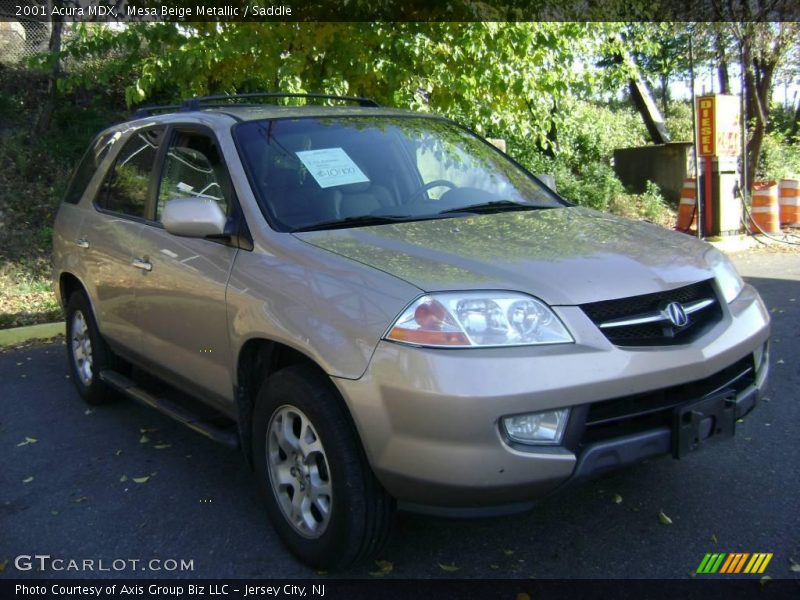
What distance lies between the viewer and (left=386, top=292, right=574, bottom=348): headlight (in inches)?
103

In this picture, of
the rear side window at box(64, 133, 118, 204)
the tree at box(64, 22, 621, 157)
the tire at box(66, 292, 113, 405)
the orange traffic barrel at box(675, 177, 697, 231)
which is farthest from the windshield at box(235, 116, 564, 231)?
the orange traffic barrel at box(675, 177, 697, 231)

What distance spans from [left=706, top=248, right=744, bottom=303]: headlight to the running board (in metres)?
2.18

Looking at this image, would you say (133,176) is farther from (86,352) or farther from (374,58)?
(374,58)

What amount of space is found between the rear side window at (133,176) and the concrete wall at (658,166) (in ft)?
41.4

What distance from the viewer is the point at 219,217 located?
11.0 feet

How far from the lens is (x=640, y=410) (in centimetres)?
276

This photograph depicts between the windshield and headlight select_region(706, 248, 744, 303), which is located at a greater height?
the windshield

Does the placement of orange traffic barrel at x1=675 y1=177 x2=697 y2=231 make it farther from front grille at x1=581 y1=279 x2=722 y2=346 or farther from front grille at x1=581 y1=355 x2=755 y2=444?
front grille at x1=581 y1=355 x2=755 y2=444

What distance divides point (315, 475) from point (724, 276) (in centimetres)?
187

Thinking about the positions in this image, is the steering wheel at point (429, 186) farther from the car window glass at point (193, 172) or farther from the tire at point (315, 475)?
the tire at point (315, 475)

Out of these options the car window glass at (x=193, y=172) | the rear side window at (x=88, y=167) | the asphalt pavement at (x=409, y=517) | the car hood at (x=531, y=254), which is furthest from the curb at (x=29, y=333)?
the car hood at (x=531, y=254)

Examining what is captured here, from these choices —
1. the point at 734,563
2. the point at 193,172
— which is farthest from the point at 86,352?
the point at 734,563

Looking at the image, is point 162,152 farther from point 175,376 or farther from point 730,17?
point 730,17

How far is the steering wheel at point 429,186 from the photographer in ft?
12.3
